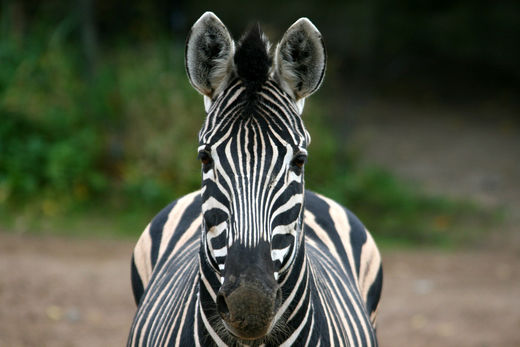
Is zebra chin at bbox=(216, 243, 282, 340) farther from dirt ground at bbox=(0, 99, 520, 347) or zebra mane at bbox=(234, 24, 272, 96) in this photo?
dirt ground at bbox=(0, 99, 520, 347)

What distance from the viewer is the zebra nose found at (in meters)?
1.97

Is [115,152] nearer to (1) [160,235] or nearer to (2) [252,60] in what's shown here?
(1) [160,235]

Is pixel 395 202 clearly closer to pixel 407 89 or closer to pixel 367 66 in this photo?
pixel 367 66

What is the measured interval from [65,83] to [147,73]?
135 centimetres

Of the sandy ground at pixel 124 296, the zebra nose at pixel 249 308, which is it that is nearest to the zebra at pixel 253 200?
the zebra nose at pixel 249 308

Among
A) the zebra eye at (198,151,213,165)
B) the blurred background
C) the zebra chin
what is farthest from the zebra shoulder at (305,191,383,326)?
the blurred background

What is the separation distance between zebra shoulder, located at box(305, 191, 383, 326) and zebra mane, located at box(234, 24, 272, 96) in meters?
1.37

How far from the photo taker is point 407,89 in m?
15.3

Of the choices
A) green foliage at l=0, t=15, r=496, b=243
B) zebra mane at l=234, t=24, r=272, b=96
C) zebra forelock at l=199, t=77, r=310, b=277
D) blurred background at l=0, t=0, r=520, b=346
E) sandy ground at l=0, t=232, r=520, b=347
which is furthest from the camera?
green foliage at l=0, t=15, r=496, b=243

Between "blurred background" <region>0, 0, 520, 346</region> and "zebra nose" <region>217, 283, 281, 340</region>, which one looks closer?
"zebra nose" <region>217, 283, 281, 340</region>

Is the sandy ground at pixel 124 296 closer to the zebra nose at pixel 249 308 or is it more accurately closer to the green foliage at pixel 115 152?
the green foliage at pixel 115 152

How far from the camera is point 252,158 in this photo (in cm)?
217

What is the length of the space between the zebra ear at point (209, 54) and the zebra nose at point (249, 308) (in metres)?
0.79

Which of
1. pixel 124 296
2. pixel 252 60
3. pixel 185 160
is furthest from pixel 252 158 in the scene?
pixel 185 160
